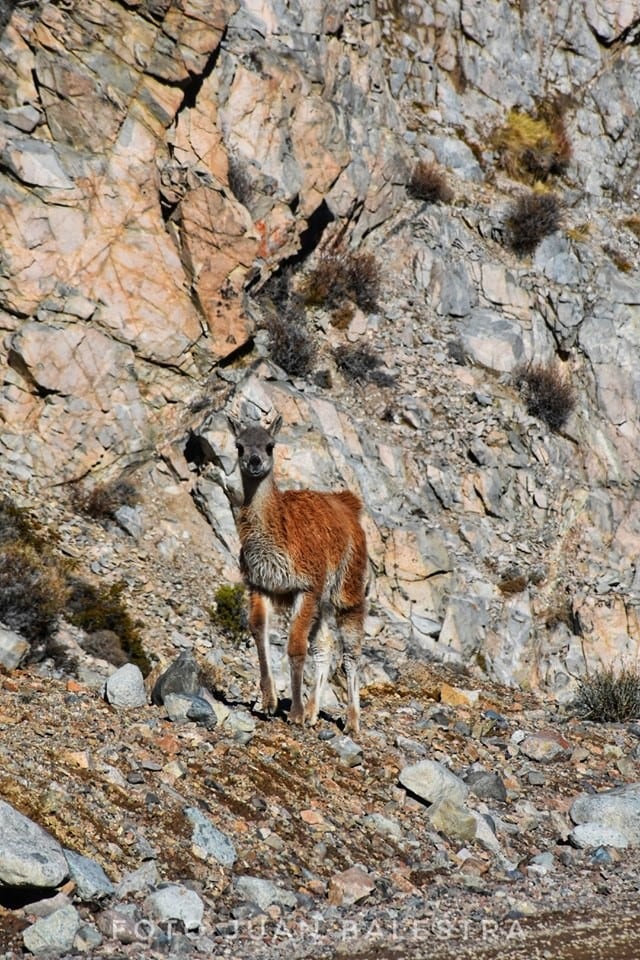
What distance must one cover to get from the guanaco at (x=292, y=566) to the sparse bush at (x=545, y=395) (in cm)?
1530

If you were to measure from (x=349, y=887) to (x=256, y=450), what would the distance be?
4980mm

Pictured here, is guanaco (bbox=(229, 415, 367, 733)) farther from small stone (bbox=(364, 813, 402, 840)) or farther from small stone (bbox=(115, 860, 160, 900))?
small stone (bbox=(115, 860, 160, 900))

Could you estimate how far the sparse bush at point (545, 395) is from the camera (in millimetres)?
24875

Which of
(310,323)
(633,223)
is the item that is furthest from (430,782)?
(633,223)

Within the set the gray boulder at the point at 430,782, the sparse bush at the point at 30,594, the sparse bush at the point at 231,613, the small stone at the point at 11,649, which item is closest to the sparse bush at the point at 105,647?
the sparse bush at the point at 30,594

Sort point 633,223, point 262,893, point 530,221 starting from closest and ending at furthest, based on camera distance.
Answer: point 262,893, point 530,221, point 633,223

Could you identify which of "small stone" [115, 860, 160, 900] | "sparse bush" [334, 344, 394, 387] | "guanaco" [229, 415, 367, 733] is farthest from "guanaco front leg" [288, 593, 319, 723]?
"sparse bush" [334, 344, 394, 387]

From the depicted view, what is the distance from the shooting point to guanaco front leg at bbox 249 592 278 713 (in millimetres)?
9594

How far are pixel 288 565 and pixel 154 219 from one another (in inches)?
521

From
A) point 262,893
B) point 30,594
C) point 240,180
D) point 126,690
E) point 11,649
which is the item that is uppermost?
point 240,180

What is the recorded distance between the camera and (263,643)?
970cm

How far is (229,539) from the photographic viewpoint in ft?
61.2

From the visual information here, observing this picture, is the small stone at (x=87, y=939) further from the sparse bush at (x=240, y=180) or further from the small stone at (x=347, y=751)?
the sparse bush at (x=240, y=180)

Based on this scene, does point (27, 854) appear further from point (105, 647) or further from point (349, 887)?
point (105, 647)
